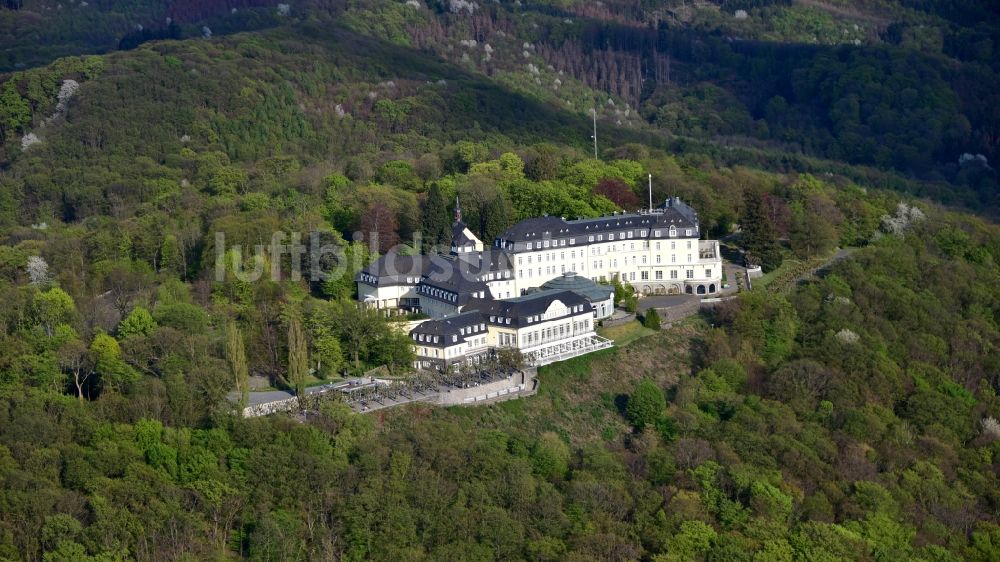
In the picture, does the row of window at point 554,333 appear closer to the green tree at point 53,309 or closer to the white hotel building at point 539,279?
the white hotel building at point 539,279

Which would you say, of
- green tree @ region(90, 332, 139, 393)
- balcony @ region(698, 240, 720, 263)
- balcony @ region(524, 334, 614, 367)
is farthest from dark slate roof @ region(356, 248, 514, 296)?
green tree @ region(90, 332, 139, 393)

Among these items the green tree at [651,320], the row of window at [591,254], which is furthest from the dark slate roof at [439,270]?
the green tree at [651,320]

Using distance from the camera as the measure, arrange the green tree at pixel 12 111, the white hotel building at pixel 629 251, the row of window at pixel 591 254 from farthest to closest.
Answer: the green tree at pixel 12 111, the white hotel building at pixel 629 251, the row of window at pixel 591 254

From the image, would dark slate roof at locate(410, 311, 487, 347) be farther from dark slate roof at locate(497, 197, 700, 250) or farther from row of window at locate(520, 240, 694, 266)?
dark slate roof at locate(497, 197, 700, 250)

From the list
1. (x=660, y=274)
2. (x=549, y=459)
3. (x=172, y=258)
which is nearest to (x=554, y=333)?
(x=549, y=459)

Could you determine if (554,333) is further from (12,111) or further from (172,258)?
(12,111)

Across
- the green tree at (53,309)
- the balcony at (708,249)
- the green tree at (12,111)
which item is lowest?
the green tree at (12,111)

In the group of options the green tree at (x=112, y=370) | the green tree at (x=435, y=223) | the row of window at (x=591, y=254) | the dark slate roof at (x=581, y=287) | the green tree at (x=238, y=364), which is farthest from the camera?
the green tree at (x=435, y=223)
